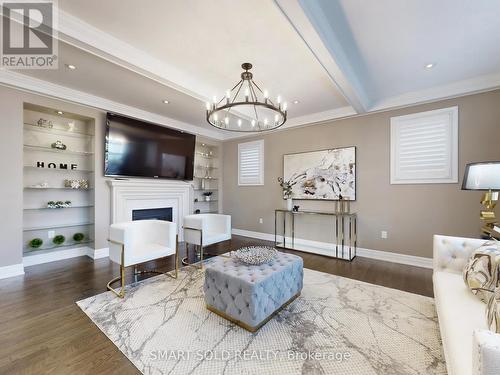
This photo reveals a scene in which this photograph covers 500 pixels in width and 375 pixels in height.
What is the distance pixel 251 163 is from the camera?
19.0 feet

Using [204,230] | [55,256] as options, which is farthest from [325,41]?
→ [55,256]

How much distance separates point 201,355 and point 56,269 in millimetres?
3047

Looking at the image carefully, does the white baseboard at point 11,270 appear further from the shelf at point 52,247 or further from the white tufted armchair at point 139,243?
the white tufted armchair at point 139,243

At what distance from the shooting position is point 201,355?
5.58ft

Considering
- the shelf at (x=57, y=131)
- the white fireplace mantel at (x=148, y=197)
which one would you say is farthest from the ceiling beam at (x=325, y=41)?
the shelf at (x=57, y=131)

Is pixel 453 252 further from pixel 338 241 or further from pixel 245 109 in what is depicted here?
pixel 245 109

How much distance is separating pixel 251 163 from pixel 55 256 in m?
4.27

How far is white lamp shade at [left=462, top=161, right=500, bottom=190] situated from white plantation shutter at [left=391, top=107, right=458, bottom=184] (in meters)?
1.24

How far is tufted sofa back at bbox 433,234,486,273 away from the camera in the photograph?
217 centimetres

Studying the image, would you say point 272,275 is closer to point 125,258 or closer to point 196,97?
point 125,258

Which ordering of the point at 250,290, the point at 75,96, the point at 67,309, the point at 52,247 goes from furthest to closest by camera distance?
the point at 52,247
the point at 75,96
the point at 67,309
the point at 250,290

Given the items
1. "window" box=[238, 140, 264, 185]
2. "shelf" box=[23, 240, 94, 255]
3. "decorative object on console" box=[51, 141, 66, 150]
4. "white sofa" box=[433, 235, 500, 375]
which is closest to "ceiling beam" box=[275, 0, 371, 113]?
"white sofa" box=[433, 235, 500, 375]

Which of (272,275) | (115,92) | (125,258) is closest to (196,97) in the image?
(115,92)

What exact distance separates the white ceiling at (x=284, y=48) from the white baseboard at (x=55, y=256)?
2731 millimetres
